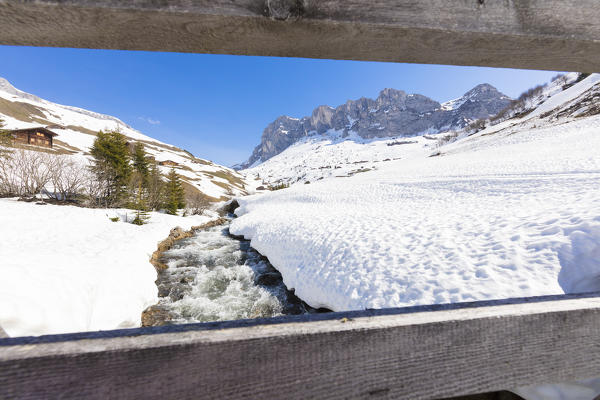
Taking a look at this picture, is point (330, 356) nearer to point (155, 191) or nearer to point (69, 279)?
point (69, 279)

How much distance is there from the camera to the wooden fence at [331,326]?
0.62 metres

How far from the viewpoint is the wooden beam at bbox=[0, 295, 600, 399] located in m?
0.59

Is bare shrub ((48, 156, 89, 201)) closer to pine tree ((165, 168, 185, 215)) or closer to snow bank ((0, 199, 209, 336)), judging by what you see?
pine tree ((165, 168, 185, 215))

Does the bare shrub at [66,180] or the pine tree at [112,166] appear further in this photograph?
the pine tree at [112,166]

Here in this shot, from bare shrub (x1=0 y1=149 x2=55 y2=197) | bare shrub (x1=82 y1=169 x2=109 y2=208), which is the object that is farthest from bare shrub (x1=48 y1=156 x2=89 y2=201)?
bare shrub (x1=0 y1=149 x2=55 y2=197)

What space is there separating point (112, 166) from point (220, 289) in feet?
83.8

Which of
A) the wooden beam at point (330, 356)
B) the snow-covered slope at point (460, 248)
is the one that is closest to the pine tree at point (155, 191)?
the snow-covered slope at point (460, 248)

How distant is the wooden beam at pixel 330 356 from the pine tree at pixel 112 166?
97.0 feet

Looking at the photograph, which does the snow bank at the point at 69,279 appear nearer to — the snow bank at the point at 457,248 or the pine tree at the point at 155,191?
the snow bank at the point at 457,248

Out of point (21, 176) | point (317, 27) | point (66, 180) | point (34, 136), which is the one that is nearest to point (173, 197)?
point (66, 180)

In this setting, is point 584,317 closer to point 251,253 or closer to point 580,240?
point 580,240

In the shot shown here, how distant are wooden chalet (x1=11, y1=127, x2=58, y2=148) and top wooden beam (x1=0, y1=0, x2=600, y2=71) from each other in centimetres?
6184

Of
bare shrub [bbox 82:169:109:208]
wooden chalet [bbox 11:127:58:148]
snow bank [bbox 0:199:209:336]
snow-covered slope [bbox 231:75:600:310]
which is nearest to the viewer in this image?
snow-covered slope [bbox 231:75:600:310]

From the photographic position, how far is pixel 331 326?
72 centimetres
